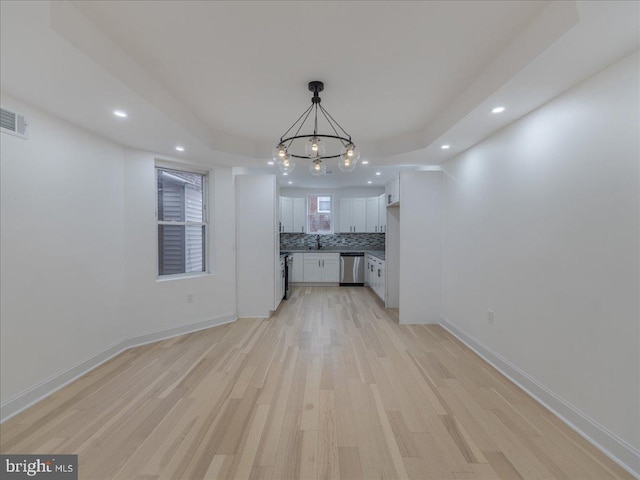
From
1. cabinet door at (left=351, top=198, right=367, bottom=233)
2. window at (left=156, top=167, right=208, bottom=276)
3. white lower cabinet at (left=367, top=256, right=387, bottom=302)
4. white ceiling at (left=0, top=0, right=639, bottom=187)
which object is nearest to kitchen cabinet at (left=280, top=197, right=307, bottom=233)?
cabinet door at (left=351, top=198, right=367, bottom=233)

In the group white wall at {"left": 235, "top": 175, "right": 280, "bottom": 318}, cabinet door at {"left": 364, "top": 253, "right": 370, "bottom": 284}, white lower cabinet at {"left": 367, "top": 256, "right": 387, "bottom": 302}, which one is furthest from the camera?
cabinet door at {"left": 364, "top": 253, "right": 370, "bottom": 284}

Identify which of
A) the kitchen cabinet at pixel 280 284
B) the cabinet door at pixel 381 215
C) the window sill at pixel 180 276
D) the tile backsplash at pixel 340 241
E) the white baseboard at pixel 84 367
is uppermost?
the cabinet door at pixel 381 215

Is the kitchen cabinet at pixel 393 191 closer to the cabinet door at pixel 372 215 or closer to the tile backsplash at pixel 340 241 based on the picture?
the cabinet door at pixel 372 215

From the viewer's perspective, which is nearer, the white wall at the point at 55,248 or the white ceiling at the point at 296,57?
the white ceiling at the point at 296,57

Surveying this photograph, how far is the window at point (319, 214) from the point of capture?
7711 millimetres

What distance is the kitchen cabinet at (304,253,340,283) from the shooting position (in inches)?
287

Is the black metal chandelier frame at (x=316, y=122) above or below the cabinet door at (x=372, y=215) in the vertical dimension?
above

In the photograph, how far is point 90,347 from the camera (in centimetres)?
288

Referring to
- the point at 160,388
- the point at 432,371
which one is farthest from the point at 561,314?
the point at 160,388

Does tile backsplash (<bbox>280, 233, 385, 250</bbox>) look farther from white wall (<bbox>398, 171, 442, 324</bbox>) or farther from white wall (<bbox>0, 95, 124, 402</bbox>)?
white wall (<bbox>0, 95, 124, 402</bbox>)

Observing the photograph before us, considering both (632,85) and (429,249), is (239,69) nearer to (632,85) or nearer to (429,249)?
(632,85)
